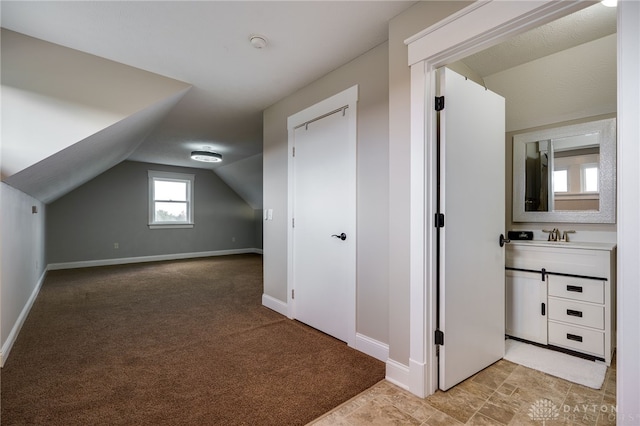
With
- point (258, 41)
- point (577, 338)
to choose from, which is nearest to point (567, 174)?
point (577, 338)

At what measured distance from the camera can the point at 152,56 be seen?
7.78ft

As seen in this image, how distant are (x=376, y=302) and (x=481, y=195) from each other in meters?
1.08

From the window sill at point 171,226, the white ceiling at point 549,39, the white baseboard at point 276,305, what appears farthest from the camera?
the window sill at point 171,226

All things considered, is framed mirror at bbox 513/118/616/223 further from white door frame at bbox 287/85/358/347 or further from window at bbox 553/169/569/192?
white door frame at bbox 287/85/358/347

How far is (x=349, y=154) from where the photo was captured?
Result: 95.6 inches

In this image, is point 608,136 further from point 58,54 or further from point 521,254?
point 58,54

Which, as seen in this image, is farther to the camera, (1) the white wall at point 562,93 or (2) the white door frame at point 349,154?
(2) the white door frame at point 349,154

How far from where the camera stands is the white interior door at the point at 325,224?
8.04 ft

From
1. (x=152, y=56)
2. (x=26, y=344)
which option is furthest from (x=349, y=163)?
(x=26, y=344)

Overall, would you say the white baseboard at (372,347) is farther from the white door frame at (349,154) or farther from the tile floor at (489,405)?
the tile floor at (489,405)

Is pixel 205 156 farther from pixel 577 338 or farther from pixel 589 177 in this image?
pixel 577 338

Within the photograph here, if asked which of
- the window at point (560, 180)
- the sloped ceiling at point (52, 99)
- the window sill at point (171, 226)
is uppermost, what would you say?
the sloped ceiling at point (52, 99)

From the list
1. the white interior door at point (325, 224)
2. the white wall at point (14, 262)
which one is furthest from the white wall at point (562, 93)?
the white wall at point (14, 262)

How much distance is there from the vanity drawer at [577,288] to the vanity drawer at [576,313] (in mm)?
45
